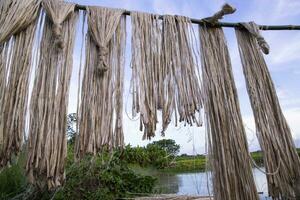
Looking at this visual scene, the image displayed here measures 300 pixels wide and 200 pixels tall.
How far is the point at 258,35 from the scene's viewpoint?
255cm

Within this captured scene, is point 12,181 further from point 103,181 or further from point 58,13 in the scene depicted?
point 58,13

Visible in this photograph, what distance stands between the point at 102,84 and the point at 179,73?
0.54 m

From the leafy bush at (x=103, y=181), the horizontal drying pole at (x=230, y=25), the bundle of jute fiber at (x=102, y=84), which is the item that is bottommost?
the leafy bush at (x=103, y=181)

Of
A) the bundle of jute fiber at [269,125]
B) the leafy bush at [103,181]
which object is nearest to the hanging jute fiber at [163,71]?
the bundle of jute fiber at [269,125]

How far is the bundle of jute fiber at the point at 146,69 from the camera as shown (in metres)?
2.15

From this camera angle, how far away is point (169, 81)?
91.4 inches

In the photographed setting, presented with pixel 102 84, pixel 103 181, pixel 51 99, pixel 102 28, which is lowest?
pixel 103 181

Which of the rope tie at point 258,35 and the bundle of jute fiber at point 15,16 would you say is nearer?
the bundle of jute fiber at point 15,16

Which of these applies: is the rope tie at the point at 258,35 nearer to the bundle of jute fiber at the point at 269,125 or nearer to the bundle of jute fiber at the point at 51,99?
the bundle of jute fiber at the point at 269,125

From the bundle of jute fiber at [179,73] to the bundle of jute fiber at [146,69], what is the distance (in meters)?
0.04

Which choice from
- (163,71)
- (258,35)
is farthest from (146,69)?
(258,35)

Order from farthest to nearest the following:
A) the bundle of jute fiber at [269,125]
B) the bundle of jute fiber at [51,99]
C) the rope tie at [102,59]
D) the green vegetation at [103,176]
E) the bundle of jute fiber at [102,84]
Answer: the green vegetation at [103,176]
the bundle of jute fiber at [269,125]
the rope tie at [102,59]
the bundle of jute fiber at [102,84]
the bundle of jute fiber at [51,99]

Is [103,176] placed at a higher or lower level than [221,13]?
lower

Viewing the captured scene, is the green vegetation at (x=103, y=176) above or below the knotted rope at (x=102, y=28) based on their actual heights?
below
